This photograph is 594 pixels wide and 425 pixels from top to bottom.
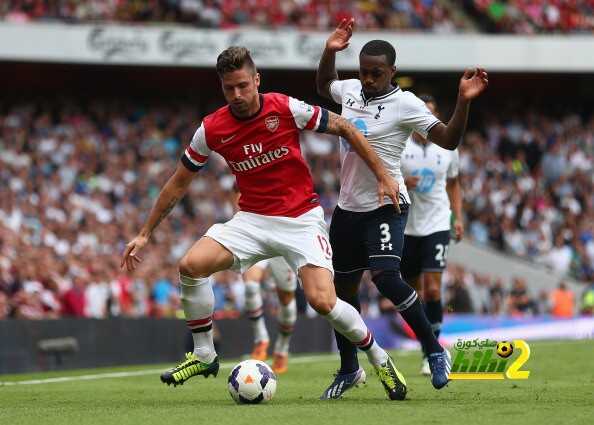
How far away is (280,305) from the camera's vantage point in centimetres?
1402

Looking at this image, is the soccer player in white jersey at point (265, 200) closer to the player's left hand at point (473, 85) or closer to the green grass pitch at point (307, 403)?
the green grass pitch at point (307, 403)

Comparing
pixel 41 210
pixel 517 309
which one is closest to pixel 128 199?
pixel 41 210

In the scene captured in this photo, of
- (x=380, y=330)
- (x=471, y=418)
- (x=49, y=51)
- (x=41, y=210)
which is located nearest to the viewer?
(x=471, y=418)

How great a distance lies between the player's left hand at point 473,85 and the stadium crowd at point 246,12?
20.6m

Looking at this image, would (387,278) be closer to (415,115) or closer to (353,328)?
(353,328)

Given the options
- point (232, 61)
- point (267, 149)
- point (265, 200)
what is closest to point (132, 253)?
point (265, 200)

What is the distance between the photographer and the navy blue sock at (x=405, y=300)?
29.9 feet

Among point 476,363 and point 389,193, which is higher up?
point 389,193

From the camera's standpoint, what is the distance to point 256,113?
350 inches

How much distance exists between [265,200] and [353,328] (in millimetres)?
1120

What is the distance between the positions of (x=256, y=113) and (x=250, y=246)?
0.96 meters

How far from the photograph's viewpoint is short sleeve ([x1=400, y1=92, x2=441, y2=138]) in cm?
910

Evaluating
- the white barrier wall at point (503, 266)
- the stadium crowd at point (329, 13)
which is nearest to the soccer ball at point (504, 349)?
the white barrier wall at point (503, 266)

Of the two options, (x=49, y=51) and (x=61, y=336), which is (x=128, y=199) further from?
(x=61, y=336)
